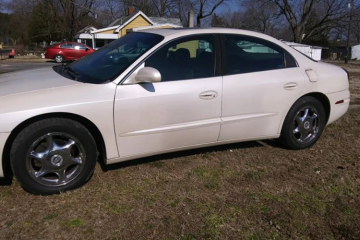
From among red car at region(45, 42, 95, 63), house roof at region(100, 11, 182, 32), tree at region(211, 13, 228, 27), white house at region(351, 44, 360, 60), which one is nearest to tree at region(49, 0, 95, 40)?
house roof at region(100, 11, 182, 32)

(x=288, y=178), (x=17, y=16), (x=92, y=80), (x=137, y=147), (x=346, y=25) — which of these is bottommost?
(x=288, y=178)

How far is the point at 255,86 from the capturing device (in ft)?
12.5

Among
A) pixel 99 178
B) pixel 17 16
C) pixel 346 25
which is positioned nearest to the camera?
pixel 99 178

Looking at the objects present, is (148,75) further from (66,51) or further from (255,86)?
(66,51)

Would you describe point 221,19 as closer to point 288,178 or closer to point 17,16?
point 17,16

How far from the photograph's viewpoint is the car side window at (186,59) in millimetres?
3441

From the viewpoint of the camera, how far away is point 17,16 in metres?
57.2

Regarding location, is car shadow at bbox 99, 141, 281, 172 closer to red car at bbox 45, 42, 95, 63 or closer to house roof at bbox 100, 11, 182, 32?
red car at bbox 45, 42, 95, 63

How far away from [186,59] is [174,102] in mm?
569

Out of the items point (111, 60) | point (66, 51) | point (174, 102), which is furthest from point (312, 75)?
point (66, 51)

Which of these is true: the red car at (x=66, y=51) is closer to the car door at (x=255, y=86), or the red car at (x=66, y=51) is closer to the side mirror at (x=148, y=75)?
the car door at (x=255, y=86)

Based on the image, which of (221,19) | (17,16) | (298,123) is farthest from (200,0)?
(298,123)

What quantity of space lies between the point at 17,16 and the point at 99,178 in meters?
62.7

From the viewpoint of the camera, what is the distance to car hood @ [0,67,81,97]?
307 cm
